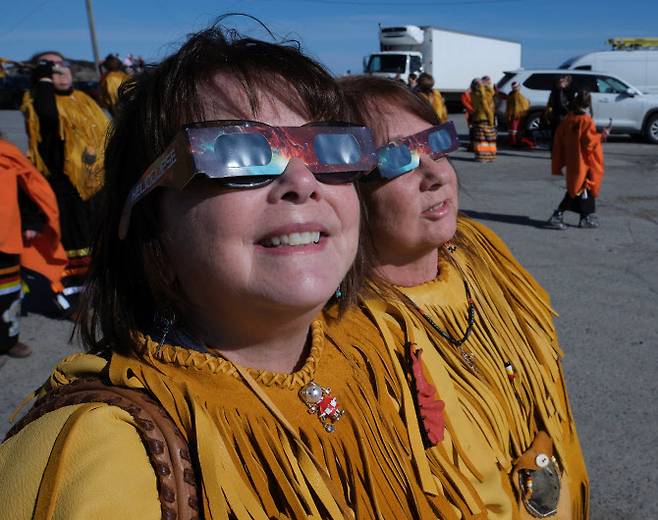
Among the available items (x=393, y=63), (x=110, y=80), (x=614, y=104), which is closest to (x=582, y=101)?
(x=110, y=80)

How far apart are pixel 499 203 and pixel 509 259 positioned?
26.5ft

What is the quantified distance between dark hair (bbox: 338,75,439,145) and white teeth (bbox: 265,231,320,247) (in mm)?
748

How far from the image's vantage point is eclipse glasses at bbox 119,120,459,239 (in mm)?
1161

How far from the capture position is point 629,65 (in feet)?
59.9

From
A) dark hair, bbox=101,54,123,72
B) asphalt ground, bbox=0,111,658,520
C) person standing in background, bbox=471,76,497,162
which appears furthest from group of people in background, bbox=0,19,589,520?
person standing in background, bbox=471,76,497,162

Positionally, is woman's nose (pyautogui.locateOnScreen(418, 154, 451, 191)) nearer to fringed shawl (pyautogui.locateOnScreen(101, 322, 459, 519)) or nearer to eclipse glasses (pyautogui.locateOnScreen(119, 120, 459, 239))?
eclipse glasses (pyautogui.locateOnScreen(119, 120, 459, 239))

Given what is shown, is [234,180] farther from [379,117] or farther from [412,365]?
[379,117]

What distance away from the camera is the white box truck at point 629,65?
18062 millimetres

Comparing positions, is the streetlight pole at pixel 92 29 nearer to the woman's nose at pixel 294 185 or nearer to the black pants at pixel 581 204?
the black pants at pixel 581 204

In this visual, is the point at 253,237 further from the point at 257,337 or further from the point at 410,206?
the point at 410,206

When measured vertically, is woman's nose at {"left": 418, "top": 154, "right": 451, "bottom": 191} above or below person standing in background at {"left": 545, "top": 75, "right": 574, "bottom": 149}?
above

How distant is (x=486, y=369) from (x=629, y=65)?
18848 millimetres

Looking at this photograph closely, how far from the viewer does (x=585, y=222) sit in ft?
27.3

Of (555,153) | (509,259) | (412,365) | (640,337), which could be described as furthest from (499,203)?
(412,365)
